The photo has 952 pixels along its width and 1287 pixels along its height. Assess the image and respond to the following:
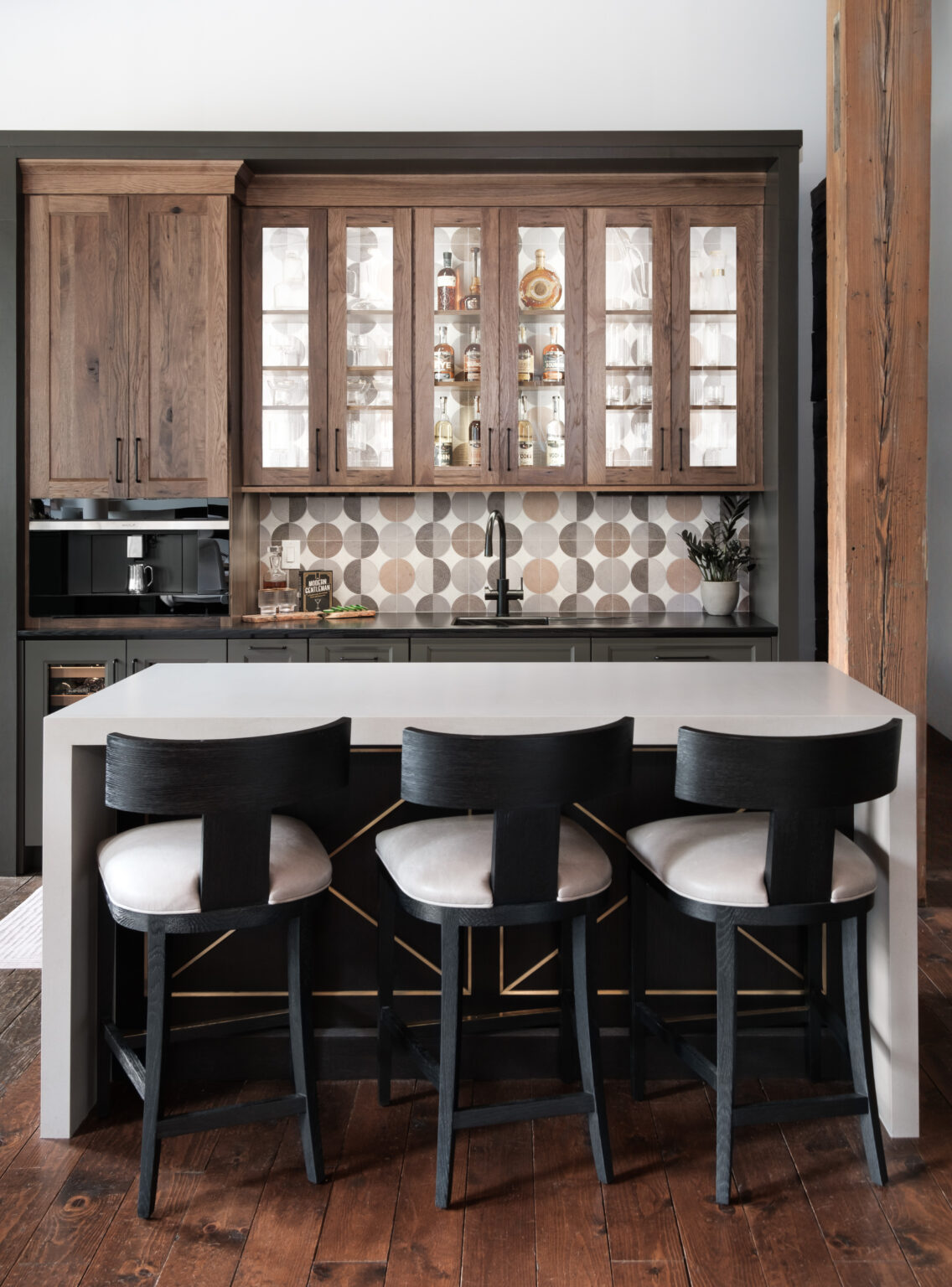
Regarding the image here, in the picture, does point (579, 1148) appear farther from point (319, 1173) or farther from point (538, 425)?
point (538, 425)

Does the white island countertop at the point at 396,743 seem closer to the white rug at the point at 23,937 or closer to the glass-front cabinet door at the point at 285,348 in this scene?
the white rug at the point at 23,937

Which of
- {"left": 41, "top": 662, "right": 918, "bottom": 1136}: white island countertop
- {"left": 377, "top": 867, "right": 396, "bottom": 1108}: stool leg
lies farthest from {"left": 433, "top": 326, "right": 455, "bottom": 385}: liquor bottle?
{"left": 377, "top": 867, "right": 396, "bottom": 1108}: stool leg

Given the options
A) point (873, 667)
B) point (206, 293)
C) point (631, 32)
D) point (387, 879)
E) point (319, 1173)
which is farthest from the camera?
point (631, 32)

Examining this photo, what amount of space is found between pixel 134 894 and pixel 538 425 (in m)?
3.00

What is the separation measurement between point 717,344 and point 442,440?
3.96 ft

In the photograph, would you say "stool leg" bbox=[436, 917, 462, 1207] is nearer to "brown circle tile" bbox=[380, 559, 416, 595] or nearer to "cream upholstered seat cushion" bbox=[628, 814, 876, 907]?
"cream upholstered seat cushion" bbox=[628, 814, 876, 907]

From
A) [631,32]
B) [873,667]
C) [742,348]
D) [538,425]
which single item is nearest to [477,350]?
[538,425]

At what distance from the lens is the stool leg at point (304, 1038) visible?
2.01m

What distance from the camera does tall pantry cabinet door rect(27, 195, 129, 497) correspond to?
4188mm

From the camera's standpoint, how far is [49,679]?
4188 millimetres

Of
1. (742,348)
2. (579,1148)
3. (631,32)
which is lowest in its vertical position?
(579,1148)

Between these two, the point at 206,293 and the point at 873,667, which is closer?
the point at 873,667

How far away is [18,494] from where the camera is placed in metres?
4.21

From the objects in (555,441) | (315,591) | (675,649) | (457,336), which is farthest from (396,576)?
(675,649)
